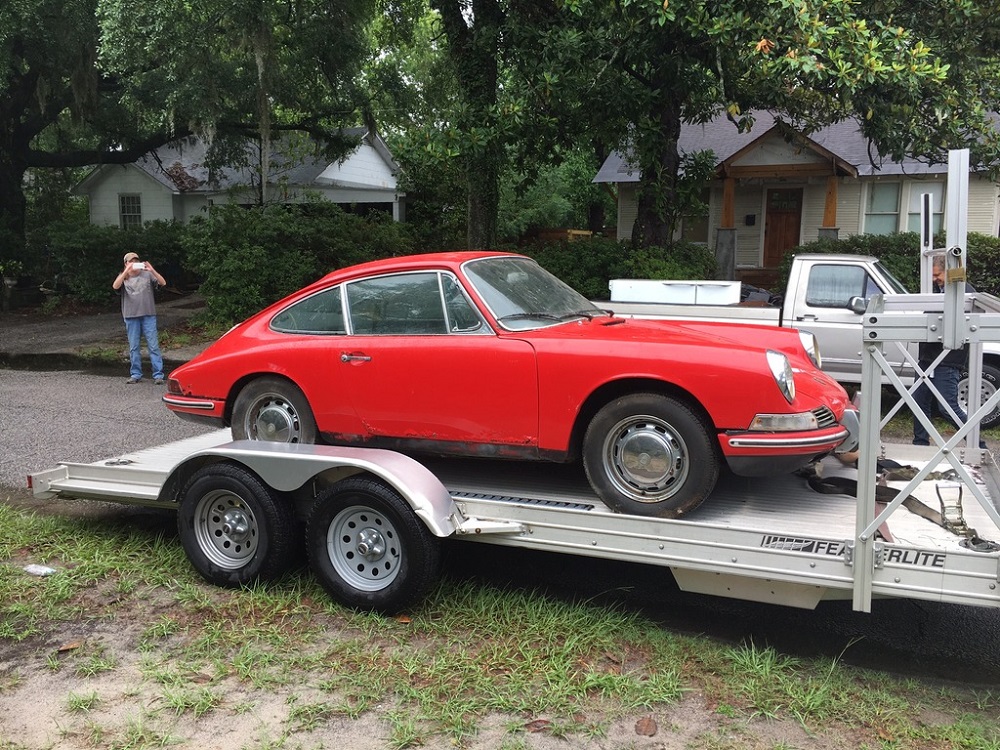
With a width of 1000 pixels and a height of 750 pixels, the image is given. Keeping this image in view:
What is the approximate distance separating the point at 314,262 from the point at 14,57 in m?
6.70

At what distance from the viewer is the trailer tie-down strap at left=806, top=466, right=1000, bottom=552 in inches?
143

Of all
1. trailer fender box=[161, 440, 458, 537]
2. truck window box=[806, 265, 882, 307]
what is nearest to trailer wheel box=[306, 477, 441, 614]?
trailer fender box=[161, 440, 458, 537]

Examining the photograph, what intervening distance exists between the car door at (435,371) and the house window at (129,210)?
25.9 meters

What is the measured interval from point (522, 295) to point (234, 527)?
7.11ft

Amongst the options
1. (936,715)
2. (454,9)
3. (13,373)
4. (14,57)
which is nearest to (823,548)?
(936,715)

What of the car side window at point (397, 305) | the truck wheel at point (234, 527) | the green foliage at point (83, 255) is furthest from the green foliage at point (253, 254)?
the truck wheel at point (234, 527)

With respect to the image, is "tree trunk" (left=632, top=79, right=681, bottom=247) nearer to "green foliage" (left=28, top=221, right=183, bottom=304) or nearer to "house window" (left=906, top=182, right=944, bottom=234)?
"house window" (left=906, top=182, right=944, bottom=234)

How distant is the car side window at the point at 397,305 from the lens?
4828mm

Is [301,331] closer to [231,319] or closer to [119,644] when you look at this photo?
[119,644]

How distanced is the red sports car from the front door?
1843 centimetres

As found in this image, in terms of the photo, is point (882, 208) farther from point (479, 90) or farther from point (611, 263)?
point (479, 90)

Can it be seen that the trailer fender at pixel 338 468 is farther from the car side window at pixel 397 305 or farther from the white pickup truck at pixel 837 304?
the white pickup truck at pixel 837 304

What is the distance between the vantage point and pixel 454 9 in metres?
12.5

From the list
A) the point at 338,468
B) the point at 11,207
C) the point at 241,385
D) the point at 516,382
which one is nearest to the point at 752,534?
the point at 516,382
